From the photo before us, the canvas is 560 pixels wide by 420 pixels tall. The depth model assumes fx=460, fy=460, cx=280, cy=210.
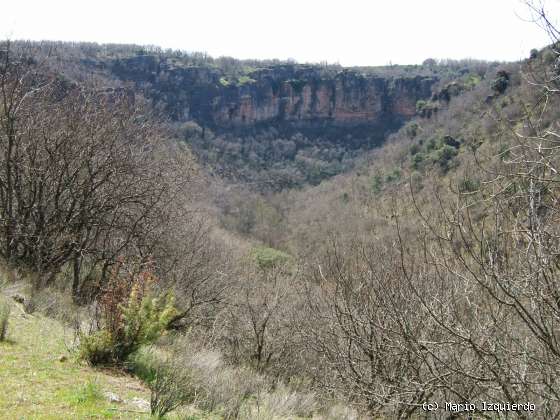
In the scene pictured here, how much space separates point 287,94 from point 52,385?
90.0m

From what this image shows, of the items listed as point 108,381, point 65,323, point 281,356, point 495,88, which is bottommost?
point 281,356

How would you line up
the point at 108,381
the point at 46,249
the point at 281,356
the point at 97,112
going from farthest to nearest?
the point at 97,112, the point at 281,356, the point at 46,249, the point at 108,381

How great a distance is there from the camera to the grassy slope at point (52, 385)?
11.3 ft

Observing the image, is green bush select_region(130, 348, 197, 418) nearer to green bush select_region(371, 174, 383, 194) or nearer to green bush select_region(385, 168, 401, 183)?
green bush select_region(385, 168, 401, 183)

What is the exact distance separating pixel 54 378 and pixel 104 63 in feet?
249

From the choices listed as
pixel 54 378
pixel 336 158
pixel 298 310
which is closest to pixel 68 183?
pixel 298 310

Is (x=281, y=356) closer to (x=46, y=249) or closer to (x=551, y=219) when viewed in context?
(x=46, y=249)

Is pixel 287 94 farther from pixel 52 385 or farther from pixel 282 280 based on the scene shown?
pixel 52 385

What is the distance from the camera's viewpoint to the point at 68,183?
9516mm

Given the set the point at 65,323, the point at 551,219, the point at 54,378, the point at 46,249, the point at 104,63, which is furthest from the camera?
the point at 104,63

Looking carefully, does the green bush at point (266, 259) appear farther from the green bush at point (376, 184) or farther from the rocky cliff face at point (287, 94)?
the rocky cliff face at point (287, 94)

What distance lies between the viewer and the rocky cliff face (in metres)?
81.8

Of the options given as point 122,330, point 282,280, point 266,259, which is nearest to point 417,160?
point 266,259

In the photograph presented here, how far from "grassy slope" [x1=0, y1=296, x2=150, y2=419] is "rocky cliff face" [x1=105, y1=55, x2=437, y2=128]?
77.3m
